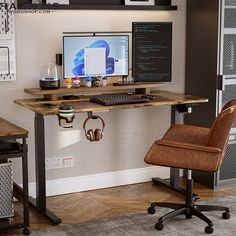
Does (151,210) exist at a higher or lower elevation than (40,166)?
lower

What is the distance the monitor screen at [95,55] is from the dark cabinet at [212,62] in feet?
2.12

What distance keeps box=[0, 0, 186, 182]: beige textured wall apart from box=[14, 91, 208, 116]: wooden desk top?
215mm

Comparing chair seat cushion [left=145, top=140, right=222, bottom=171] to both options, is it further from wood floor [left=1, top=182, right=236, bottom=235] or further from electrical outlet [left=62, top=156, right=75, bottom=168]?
electrical outlet [left=62, top=156, right=75, bottom=168]

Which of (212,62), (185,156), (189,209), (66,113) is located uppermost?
(212,62)

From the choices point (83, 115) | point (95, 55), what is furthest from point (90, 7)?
point (83, 115)

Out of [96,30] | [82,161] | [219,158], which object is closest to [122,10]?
[96,30]

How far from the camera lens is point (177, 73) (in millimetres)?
5078

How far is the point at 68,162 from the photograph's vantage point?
4715mm

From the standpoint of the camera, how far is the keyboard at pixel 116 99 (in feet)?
13.7

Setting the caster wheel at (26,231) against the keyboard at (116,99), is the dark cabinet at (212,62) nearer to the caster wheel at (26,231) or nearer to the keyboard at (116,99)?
the keyboard at (116,99)

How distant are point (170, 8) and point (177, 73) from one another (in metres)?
0.59

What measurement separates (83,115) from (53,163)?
18.6 inches

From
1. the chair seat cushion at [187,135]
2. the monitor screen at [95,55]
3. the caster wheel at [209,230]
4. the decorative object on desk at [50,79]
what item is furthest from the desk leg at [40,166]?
the caster wheel at [209,230]

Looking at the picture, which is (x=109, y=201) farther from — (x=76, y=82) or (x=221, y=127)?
(x=221, y=127)
